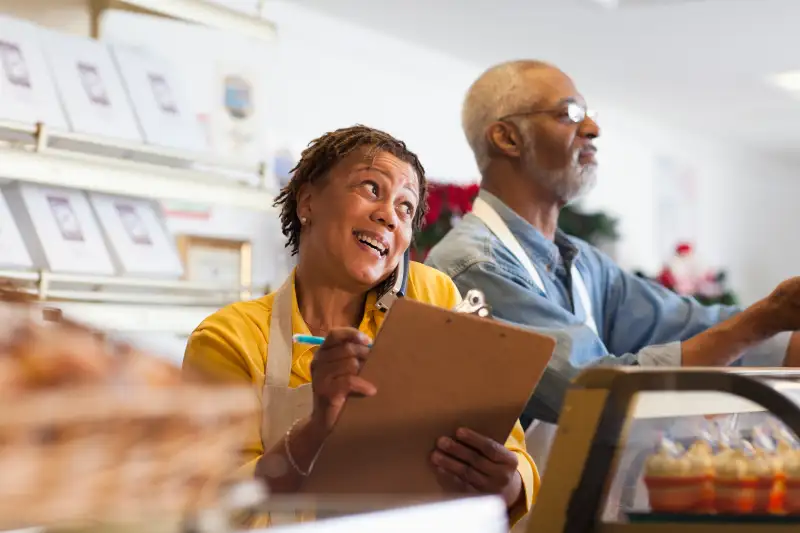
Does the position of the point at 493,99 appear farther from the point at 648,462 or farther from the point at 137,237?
the point at 648,462

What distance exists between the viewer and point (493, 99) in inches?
82.2

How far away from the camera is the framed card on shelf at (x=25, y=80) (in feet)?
7.55

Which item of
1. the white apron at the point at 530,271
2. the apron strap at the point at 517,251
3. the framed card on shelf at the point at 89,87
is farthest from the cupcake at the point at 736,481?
the framed card on shelf at the point at 89,87

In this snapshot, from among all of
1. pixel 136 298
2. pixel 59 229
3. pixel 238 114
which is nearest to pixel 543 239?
pixel 136 298

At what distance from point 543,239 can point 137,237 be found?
1235 millimetres

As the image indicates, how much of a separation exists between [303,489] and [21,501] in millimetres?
605

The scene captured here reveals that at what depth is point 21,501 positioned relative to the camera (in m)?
0.47

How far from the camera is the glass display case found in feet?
2.93

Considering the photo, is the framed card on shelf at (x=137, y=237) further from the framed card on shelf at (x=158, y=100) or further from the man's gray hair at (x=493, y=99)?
the man's gray hair at (x=493, y=99)

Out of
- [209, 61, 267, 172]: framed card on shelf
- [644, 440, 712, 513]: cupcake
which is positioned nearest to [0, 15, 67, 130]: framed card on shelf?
[209, 61, 267, 172]: framed card on shelf

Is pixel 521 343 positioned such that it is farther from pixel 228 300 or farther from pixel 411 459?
pixel 228 300

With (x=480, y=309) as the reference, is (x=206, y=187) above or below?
below

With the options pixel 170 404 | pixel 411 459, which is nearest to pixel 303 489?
pixel 411 459

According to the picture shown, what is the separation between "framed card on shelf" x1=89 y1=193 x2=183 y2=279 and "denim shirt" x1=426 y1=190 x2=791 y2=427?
1036 mm
